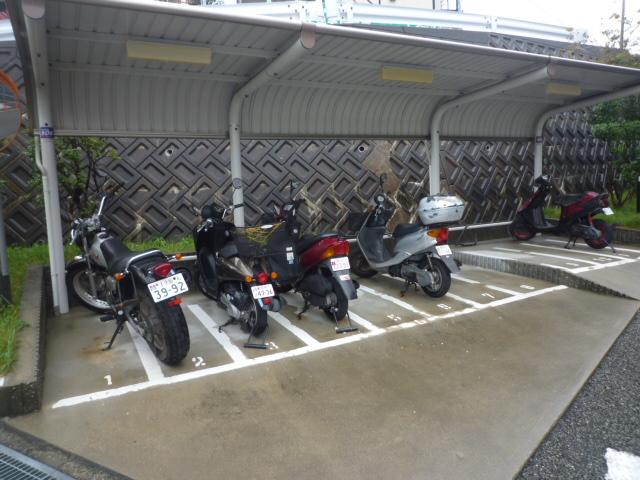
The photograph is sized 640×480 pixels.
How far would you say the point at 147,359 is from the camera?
3568mm

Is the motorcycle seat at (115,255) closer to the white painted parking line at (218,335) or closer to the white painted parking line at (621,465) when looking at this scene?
the white painted parking line at (218,335)

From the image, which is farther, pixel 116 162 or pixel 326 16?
pixel 326 16

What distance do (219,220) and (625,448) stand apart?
12.0 feet

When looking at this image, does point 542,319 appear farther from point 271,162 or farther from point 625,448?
point 271,162

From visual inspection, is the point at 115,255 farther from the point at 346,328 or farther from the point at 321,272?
the point at 346,328

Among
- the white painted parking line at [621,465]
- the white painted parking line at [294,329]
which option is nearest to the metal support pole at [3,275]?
the white painted parking line at [294,329]

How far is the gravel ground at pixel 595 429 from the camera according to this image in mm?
2258

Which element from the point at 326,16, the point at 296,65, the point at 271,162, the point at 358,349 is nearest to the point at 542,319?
the point at 358,349

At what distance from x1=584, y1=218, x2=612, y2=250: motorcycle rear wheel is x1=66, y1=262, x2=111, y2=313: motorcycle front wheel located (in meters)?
7.00

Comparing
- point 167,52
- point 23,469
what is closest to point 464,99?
point 167,52

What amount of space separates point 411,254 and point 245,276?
205cm

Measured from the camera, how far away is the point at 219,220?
450 cm

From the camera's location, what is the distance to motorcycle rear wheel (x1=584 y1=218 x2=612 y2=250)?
689cm

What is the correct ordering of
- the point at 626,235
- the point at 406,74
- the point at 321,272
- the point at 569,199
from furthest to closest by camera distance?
the point at 626,235 → the point at 569,199 → the point at 406,74 → the point at 321,272
